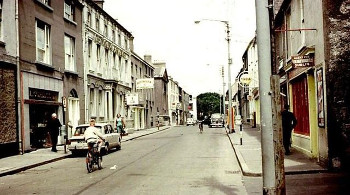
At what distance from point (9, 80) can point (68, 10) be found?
9478mm

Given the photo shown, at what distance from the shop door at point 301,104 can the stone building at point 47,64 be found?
1114cm

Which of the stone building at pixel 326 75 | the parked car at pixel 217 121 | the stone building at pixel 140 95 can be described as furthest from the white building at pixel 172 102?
the stone building at pixel 326 75

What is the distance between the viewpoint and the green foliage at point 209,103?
5512 inches

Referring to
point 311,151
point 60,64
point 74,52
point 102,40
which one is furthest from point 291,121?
point 102,40

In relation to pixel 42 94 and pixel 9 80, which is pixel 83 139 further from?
pixel 42 94

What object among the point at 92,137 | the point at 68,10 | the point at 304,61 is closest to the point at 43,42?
the point at 68,10

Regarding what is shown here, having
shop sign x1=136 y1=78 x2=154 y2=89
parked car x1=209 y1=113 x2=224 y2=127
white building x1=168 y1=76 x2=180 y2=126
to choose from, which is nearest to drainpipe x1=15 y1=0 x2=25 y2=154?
shop sign x1=136 y1=78 x2=154 y2=89

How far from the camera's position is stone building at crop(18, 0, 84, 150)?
20328 mm

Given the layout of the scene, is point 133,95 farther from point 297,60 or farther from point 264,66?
point 264,66

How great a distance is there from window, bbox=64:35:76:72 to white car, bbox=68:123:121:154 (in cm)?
714

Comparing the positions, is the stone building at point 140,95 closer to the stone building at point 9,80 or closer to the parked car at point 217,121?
the parked car at point 217,121

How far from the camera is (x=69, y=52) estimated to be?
1051 inches

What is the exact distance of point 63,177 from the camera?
41.5ft

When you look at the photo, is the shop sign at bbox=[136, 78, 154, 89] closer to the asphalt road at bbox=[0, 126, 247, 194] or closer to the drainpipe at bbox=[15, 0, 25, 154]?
the drainpipe at bbox=[15, 0, 25, 154]
